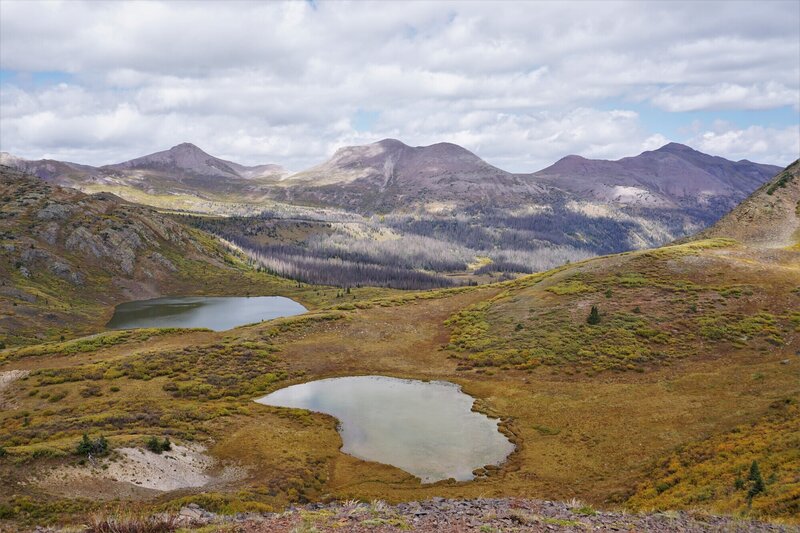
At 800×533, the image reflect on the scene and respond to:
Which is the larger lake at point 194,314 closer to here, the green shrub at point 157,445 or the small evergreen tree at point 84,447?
the green shrub at point 157,445

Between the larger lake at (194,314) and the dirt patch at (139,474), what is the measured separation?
361 ft

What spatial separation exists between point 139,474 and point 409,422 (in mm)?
26406

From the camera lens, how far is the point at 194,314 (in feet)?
571

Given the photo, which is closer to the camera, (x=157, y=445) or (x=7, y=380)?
(x=157, y=445)

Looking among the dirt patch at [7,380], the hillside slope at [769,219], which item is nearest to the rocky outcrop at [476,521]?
the dirt patch at [7,380]

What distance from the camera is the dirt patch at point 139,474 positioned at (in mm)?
32156

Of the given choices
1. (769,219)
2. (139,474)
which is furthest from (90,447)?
(769,219)

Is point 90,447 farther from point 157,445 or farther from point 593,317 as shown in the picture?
point 593,317

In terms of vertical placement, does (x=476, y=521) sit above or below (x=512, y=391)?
above

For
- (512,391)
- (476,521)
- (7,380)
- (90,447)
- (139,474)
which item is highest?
(476,521)

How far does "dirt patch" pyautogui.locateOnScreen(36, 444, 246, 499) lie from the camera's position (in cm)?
3216

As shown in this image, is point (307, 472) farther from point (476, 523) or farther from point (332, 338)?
point (332, 338)

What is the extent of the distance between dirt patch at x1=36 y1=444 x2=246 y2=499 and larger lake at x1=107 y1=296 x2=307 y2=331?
4337 inches

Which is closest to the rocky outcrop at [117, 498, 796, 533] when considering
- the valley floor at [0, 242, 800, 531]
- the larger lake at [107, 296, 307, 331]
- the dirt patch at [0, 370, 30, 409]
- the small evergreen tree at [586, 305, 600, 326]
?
the valley floor at [0, 242, 800, 531]
